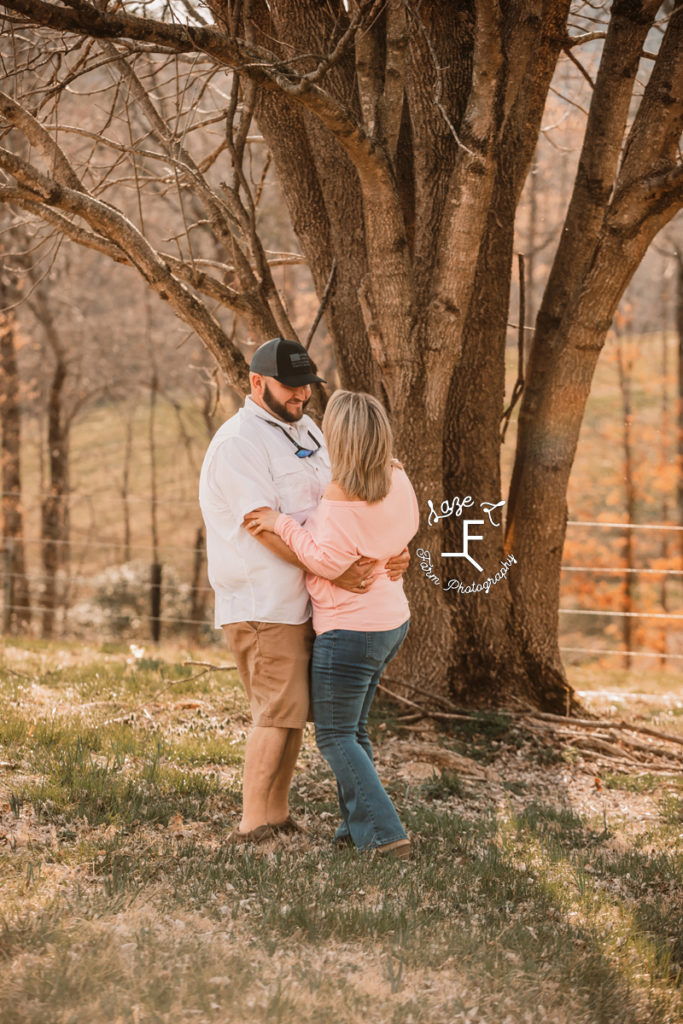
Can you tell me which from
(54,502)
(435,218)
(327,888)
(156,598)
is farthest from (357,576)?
(54,502)

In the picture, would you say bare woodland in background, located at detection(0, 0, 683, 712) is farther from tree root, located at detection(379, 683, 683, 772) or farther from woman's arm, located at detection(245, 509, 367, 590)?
woman's arm, located at detection(245, 509, 367, 590)

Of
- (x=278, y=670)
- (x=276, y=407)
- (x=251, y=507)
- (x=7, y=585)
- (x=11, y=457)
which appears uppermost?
(x=11, y=457)

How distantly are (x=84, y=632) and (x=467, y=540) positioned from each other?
1408 cm

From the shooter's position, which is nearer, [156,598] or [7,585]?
[156,598]

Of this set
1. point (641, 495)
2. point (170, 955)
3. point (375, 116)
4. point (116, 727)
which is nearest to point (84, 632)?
point (641, 495)

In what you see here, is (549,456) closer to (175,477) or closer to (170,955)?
(170,955)

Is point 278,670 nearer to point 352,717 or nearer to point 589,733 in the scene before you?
point 352,717

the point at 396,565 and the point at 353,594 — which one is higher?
the point at 396,565

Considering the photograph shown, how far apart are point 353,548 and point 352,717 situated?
2.52 feet

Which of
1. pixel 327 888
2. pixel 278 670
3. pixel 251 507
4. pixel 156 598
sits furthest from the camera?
pixel 156 598

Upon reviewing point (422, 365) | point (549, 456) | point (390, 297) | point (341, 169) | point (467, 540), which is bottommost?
point (467, 540)

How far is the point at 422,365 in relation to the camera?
615 centimetres

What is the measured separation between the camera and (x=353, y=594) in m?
3.96

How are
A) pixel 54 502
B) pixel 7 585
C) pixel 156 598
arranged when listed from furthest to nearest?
1. pixel 54 502
2. pixel 7 585
3. pixel 156 598
